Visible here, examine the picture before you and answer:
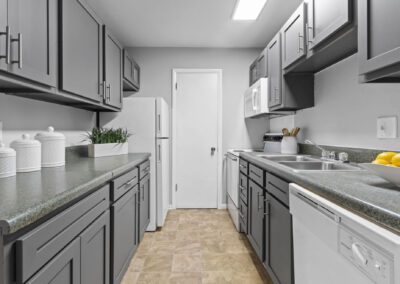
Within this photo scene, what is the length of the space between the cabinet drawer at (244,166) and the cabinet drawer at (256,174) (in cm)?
12

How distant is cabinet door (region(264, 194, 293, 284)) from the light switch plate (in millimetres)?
745

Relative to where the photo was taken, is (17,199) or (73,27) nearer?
(17,199)

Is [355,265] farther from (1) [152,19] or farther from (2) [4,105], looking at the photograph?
(1) [152,19]

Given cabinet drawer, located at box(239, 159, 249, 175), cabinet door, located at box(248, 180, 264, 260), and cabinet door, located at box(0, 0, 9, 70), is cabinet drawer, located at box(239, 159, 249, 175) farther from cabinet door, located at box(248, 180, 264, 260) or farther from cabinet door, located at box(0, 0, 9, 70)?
cabinet door, located at box(0, 0, 9, 70)

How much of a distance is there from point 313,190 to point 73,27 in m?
1.71

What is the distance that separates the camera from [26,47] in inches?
48.7

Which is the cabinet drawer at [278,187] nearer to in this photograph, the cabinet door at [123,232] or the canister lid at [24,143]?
the cabinet door at [123,232]

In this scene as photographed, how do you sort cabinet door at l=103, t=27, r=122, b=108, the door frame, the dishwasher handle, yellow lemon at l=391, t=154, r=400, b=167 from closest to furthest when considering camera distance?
the dishwasher handle < yellow lemon at l=391, t=154, r=400, b=167 < cabinet door at l=103, t=27, r=122, b=108 < the door frame

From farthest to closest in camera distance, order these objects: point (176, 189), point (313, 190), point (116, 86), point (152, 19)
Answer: point (176, 189)
point (152, 19)
point (116, 86)
point (313, 190)

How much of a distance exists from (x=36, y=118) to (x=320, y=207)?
192 centimetres

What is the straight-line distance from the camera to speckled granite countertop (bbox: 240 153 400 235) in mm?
690

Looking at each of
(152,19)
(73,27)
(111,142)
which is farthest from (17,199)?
(152,19)

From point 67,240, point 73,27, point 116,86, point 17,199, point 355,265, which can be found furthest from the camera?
point 116,86

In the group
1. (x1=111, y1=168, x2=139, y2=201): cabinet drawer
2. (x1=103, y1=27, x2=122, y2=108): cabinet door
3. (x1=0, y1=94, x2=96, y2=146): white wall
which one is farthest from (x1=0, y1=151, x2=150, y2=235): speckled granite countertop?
(x1=103, y1=27, x2=122, y2=108): cabinet door
